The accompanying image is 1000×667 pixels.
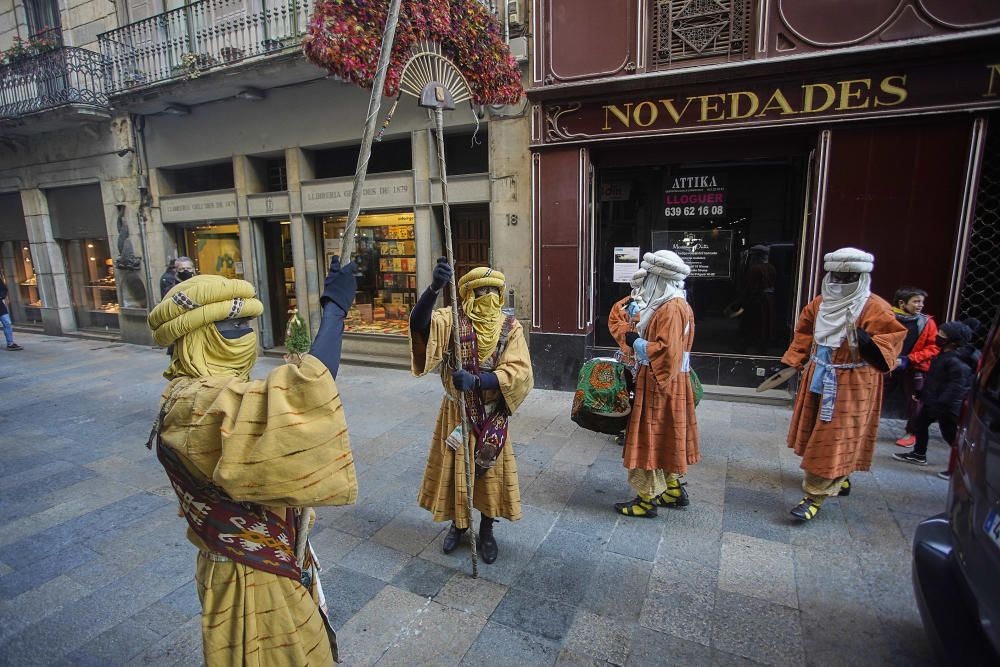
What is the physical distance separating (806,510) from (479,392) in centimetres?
270

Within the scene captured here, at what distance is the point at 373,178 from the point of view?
8758 mm

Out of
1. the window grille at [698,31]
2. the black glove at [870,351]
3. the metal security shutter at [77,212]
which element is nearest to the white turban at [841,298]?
the black glove at [870,351]

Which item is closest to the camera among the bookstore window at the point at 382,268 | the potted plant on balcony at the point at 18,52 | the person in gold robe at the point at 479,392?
the person in gold robe at the point at 479,392

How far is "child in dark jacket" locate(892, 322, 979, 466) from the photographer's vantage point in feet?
14.7

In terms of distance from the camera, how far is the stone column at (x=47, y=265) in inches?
513

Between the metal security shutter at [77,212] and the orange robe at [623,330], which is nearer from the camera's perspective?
the orange robe at [623,330]

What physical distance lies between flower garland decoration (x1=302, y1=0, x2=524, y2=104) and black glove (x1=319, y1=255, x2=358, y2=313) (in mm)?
1539

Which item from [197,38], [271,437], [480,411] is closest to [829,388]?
[480,411]

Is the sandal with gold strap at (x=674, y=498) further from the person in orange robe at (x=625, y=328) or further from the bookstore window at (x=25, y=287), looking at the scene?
the bookstore window at (x=25, y=287)

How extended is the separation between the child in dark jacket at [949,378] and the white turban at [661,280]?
2.77 m

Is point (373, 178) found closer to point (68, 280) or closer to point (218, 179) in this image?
point (218, 179)

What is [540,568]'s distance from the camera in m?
3.37

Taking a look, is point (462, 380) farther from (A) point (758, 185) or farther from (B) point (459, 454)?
(A) point (758, 185)

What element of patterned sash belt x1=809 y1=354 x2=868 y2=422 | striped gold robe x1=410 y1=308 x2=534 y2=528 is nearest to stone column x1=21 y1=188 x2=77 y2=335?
striped gold robe x1=410 y1=308 x2=534 y2=528
